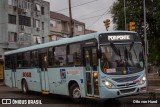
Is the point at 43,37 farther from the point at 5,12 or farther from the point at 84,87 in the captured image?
the point at 84,87

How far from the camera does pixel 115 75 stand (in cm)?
1439

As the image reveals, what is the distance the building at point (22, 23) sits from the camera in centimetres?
5084

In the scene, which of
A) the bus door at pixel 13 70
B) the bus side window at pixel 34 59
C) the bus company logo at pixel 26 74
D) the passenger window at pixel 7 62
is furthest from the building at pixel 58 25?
the bus side window at pixel 34 59

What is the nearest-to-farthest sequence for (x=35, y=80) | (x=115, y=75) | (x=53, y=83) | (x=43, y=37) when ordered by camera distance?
(x=115, y=75)
(x=53, y=83)
(x=35, y=80)
(x=43, y=37)

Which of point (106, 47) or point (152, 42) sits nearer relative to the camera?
point (106, 47)

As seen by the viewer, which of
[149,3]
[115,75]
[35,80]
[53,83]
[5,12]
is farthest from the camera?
[5,12]

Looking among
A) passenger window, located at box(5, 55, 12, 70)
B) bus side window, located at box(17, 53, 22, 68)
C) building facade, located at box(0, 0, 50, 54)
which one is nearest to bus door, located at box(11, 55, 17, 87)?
passenger window, located at box(5, 55, 12, 70)

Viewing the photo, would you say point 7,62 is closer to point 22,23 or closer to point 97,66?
point 97,66

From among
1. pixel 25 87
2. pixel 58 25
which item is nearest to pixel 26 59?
pixel 25 87

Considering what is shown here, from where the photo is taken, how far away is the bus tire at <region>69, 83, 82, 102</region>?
16186mm

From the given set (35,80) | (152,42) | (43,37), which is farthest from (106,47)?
(43,37)

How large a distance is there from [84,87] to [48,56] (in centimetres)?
417

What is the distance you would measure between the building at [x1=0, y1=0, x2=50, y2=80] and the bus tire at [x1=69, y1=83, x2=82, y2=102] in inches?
1299

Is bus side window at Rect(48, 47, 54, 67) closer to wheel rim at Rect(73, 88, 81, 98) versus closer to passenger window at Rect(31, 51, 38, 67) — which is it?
passenger window at Rect(31, 51, 38, 67)
